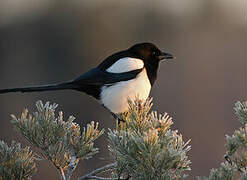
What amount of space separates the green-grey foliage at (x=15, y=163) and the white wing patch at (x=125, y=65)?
1.44 metres

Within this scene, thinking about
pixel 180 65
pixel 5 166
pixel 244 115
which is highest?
pixel 244 115

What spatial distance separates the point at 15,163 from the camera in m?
1.59

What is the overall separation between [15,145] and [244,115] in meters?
0.74

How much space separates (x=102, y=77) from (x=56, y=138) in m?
1.44

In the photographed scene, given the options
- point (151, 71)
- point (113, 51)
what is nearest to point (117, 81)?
point (151, 71)

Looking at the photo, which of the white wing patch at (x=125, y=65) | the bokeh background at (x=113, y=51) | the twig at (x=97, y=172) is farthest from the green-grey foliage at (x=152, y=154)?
the bokeh background at (x=113, y=51)

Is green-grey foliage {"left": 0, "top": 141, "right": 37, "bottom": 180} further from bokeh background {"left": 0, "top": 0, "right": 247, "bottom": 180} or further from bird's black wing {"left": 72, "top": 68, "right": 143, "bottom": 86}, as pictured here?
bokeh background {"left": 0, "top": 0, "right": 247, "bottom": 180}

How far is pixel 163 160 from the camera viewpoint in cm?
137

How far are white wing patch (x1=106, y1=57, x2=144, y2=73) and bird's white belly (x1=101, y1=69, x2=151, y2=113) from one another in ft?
0.21

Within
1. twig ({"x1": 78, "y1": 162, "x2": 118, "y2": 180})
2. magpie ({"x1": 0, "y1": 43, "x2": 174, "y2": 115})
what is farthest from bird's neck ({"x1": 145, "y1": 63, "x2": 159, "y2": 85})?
twig ({"x1": 78, "y1": 162, "x2": 118, "y2": 180})

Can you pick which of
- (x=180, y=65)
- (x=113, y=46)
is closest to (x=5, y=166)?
(x=113, y=46)

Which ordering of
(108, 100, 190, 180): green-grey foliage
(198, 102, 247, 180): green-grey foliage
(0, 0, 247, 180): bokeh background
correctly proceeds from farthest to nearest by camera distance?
1. (0, 0, 247, 180): bokeh background
2. (198, 102, 247, 180): green-grey foliage
3. (108, 100, 190, 180): green-grey foliage

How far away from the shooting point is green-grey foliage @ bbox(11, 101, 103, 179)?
1597 millimetres

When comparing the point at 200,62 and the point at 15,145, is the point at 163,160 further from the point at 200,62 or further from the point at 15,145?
the point at 200,62
